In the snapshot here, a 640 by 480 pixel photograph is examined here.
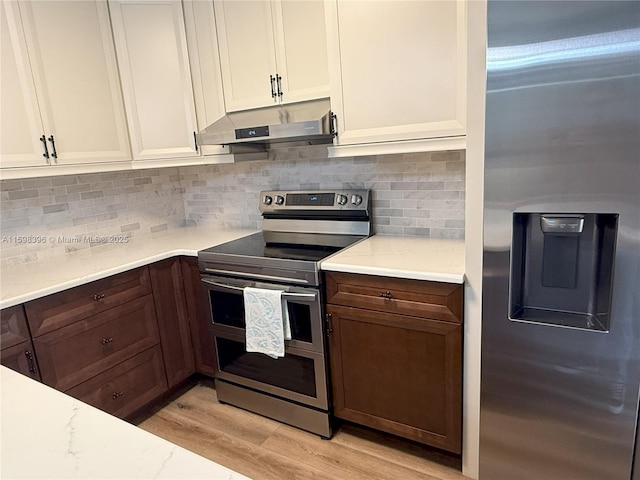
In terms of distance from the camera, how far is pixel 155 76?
7.59 feet

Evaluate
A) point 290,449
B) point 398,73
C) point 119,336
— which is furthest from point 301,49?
point 290,449

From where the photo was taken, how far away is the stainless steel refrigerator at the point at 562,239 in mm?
1193

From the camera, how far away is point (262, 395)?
2219 mm

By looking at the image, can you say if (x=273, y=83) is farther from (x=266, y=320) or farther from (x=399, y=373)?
(x=399, y=373)

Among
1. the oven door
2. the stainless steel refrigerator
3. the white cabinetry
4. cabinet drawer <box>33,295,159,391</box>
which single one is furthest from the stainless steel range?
the stainless steel refrigerator

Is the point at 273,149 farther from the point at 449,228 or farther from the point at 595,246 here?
the point at 595,246

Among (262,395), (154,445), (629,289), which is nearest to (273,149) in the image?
(262,395)

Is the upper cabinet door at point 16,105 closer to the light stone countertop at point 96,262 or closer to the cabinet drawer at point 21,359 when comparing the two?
the light stone countertop at point 96,262

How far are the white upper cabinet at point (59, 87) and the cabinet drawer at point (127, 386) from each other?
1.08 m

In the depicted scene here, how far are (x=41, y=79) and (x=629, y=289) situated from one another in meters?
2.55

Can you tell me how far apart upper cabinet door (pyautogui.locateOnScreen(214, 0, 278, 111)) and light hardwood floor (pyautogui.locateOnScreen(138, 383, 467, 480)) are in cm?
169

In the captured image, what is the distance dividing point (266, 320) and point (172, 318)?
0.70 m

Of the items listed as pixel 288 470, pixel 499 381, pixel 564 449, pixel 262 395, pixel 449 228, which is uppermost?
pixel 449 228

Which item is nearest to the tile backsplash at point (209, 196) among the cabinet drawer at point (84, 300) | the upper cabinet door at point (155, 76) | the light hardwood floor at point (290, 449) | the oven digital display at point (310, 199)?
the oven digital display at point (310, 199)
